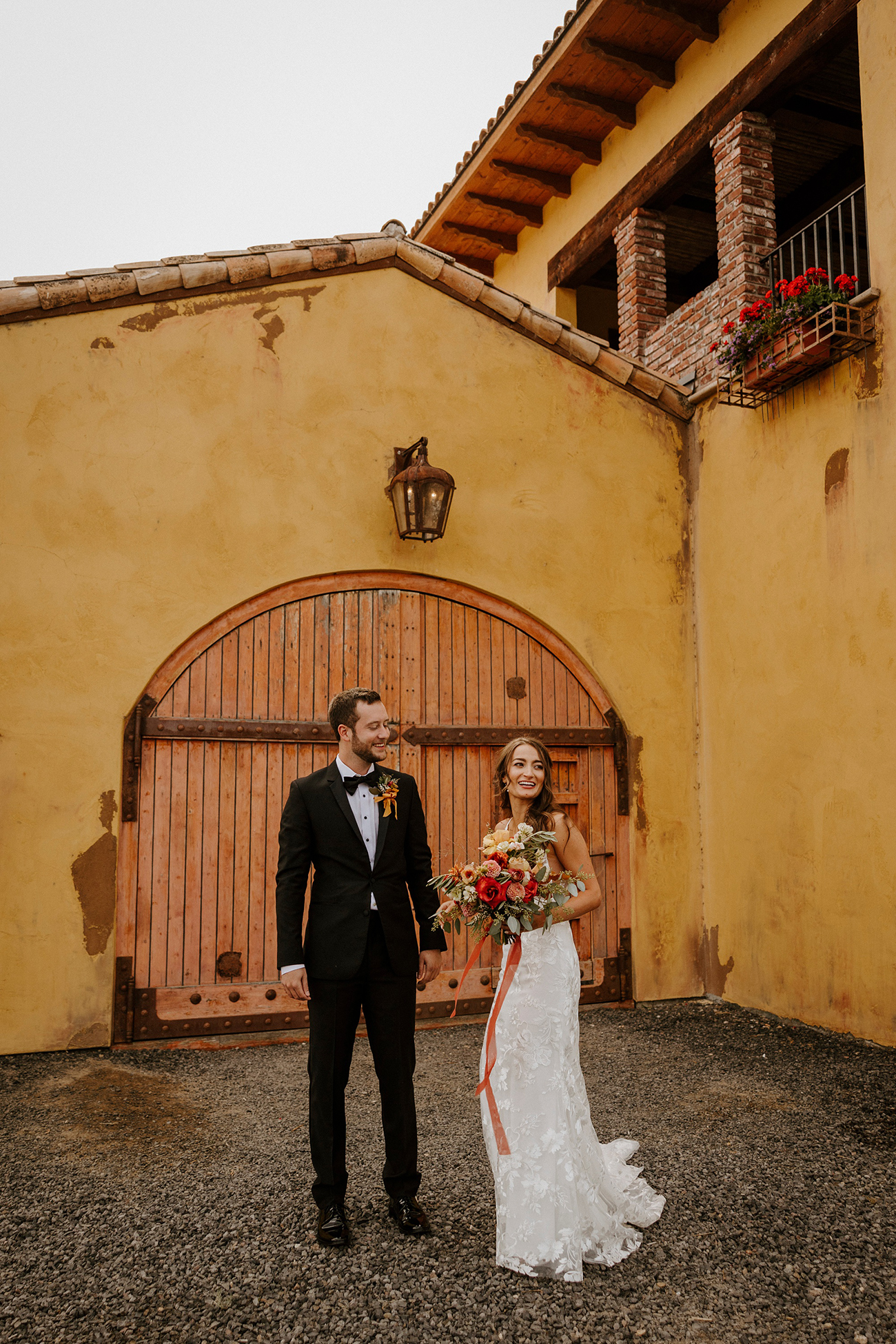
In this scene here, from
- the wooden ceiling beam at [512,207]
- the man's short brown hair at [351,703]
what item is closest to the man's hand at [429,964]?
the man's short brown hair at [351,703]

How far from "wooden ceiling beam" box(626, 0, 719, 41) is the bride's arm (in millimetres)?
7032

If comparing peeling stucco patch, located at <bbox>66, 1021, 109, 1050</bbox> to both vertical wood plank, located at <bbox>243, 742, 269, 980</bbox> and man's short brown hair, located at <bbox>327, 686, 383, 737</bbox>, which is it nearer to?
vertical wood plank, located at <bbox>243, 742, 269, 980</bbox>

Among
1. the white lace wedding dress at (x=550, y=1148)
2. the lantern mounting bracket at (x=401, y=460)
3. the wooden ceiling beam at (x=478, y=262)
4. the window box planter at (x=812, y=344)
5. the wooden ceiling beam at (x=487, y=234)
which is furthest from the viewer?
the wooden ceiling beam at (x=478, y=262)

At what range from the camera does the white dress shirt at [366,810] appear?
3398 mm

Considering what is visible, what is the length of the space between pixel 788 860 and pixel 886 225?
3819 mm

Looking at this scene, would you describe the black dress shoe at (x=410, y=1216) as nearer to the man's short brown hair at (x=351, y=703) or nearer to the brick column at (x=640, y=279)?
the man's short brown hair at (x=351, y=703)

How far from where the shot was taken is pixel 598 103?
27.7 ft

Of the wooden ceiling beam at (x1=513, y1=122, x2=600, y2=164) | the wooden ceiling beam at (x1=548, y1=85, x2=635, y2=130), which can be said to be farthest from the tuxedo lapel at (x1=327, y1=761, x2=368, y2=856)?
the wooden ceiling beam at (x1=513, y1=122, x2=600, y2=164)

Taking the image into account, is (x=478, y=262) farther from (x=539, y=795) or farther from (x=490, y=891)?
(x=490, y=891)

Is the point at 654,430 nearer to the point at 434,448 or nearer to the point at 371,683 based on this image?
the point at 434,448

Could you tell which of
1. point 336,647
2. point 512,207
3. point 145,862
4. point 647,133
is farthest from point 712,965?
point 512,207

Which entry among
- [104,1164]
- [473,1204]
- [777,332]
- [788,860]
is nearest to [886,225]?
[777,332]

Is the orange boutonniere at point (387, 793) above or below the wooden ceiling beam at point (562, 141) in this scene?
below

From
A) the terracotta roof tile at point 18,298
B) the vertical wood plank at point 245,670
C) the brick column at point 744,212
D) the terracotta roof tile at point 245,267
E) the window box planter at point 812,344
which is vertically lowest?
the vertical wood plank at point 245,670
